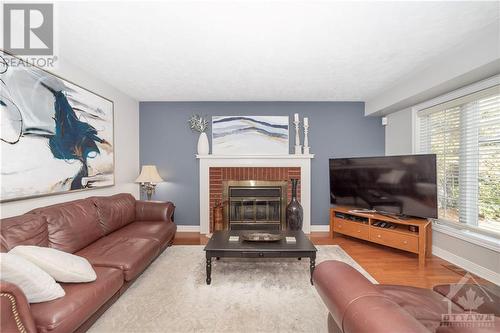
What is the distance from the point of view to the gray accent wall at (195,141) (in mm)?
4602

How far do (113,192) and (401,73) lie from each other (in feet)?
15.4

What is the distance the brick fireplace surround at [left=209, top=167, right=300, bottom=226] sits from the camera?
4.51 meters

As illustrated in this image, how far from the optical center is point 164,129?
182 inches

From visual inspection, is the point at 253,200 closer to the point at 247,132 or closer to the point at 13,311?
the point at 247,132

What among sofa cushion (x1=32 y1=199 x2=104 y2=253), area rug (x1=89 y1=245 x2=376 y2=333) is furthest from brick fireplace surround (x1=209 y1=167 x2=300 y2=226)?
sofa cushion (x1=32 y1=199 x2=104 y2=253)

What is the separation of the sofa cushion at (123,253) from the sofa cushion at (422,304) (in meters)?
2.13

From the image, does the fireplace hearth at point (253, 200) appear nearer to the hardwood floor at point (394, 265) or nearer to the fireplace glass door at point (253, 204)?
the fireplace glass door at point (253, 204)

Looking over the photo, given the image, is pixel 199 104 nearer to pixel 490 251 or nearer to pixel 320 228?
pixel 320 228

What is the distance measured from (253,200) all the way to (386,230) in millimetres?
2283

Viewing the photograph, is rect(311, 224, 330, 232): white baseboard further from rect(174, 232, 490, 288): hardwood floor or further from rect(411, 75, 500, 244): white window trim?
rect(411, 75, 500, 244): white window trim

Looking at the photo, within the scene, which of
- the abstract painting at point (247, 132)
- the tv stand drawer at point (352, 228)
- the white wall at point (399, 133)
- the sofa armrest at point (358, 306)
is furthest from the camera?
the abstract painting at point (247, 132)

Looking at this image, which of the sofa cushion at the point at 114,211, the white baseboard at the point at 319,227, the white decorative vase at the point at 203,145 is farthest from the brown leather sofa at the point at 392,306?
the white decorative vase at the point at 203,145

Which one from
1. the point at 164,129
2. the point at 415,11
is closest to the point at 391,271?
the point at 415,11

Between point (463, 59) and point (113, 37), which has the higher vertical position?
point (113, 37)
